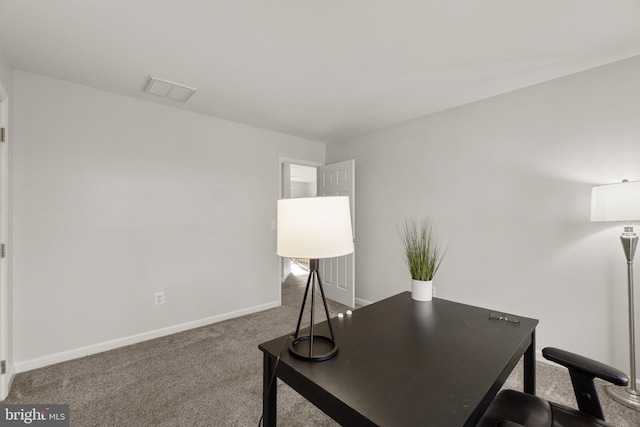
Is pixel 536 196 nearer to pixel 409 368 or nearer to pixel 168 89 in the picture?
pixel 409 368

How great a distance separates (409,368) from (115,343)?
9.21 ft

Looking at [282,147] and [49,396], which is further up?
[282,147]

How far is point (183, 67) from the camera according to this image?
2168 millimetres

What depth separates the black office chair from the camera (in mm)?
1091

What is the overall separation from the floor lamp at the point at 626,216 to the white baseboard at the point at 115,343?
3.33 m

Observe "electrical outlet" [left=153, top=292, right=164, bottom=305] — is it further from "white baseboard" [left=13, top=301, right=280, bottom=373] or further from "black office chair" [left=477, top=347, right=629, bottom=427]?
"black office chair" [left=477, top=347, right=629, bottom=427]

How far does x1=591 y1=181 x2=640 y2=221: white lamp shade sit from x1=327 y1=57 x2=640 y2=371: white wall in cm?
36

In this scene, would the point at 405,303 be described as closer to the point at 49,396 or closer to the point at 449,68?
the point at 449,68

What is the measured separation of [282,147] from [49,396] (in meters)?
3.19

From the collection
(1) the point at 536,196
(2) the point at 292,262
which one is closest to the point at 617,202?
(1) the point at 536,196

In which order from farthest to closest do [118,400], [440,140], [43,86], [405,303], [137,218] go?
[440,140], [137,218], [43,86], [118,400], [405,303]

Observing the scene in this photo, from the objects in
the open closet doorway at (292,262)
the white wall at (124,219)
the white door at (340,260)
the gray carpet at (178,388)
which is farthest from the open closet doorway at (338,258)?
the gray carpet at (178,388)

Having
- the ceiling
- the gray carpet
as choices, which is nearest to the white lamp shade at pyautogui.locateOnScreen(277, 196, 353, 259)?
the ceiling

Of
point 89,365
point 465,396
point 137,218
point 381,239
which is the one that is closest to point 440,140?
point 381,239
